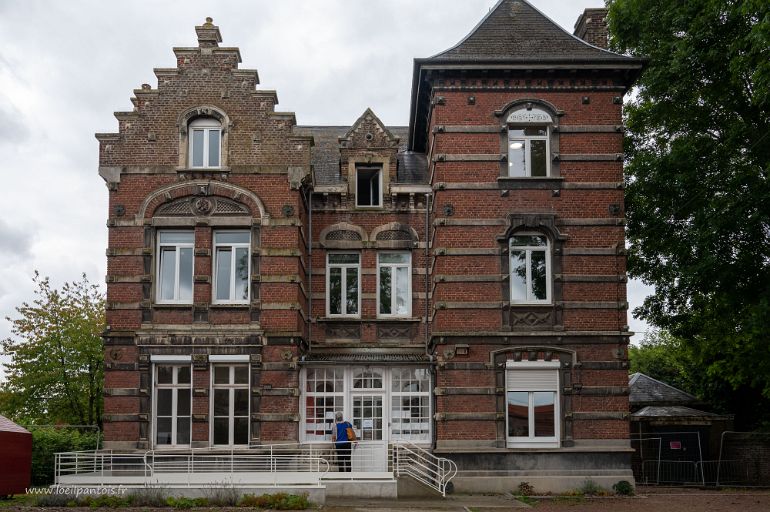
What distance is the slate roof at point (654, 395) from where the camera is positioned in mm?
33062

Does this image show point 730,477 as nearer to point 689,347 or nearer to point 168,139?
point 689,347

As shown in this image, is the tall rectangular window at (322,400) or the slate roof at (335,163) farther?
the slate roof at (335,163)

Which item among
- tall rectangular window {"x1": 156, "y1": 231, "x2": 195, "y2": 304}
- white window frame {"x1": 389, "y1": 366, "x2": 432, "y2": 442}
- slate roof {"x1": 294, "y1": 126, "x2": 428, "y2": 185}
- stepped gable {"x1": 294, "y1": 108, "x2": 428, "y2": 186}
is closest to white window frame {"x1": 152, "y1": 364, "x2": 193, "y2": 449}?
tall rectangular window {"x1": 156, "y1": 231, "x2": 195, "y2": 304}

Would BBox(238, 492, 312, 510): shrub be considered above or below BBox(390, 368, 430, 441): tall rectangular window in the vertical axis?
below

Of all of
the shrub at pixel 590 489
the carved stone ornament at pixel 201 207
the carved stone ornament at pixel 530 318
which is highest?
the carved stone ornament at pixel 201 207

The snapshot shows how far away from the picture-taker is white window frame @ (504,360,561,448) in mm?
23641

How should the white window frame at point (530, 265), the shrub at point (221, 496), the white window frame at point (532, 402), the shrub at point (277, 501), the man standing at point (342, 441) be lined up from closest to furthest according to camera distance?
the shrub at point (277, 501) → the shrub at point (221, 496) → the man standing at point (342, 441) → the white window frame at point (532, 402) → the white window frame at point (530, 265)

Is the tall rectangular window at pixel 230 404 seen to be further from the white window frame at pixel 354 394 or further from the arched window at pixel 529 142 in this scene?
the arched window at pixel 529 142

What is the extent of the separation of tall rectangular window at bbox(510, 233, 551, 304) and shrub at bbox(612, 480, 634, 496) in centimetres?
475

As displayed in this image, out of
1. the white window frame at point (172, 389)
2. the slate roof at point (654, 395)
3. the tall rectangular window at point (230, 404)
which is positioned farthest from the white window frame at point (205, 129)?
the slate roof at point (654, 395)

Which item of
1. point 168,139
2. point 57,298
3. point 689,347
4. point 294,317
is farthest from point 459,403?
point 57,298

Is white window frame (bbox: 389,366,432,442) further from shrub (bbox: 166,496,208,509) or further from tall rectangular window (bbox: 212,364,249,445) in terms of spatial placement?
shrub (bbox: 166,496,208,509)

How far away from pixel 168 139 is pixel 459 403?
10.1 m

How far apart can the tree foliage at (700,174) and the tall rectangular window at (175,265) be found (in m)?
12.8
